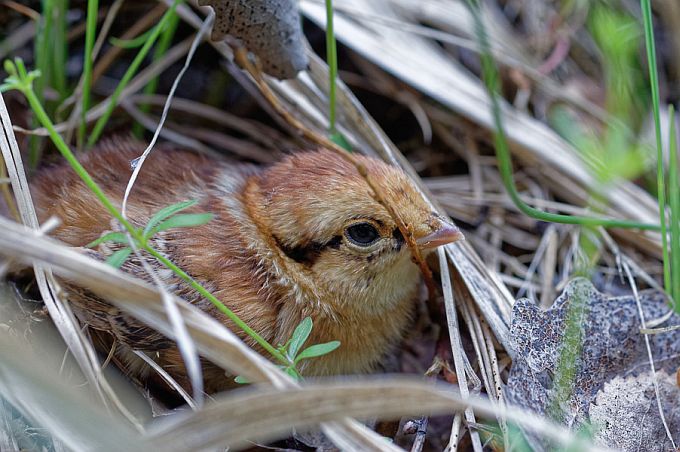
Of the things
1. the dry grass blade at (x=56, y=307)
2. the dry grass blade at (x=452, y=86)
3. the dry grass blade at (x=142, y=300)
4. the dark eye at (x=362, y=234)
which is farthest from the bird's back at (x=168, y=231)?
the dry grass blade at (x=452, y=86)

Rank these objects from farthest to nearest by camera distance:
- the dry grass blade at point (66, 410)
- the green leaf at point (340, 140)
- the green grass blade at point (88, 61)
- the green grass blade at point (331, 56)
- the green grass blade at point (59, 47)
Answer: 1. the green grass blade at point (59, 47)
2. the green leaf at point (340, 140)
3. the green grass blade at point (88, 61)
4. the green grass blade at point (331, 56)
5. the dry grass blade at point (66, 410)

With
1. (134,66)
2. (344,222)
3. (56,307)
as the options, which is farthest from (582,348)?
(134,66)

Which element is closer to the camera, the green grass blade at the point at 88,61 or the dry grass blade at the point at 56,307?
the dry grass blade at the point at 56,307

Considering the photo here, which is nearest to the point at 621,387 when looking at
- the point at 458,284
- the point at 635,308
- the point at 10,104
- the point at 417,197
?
the point at 635,308

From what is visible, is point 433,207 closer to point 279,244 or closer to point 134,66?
point 279,244

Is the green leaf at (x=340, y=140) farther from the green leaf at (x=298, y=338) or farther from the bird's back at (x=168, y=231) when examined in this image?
the green leaf at (x=298, y=338)

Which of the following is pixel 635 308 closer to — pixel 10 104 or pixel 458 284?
pixel 458 284
